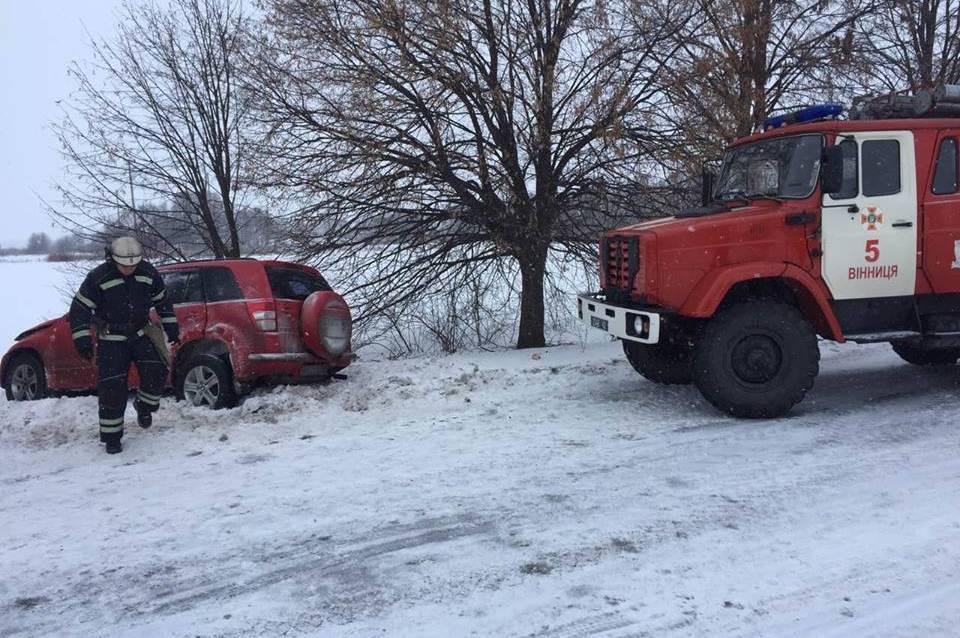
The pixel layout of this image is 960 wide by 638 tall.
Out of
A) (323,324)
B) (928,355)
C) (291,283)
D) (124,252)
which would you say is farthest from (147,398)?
(928,355)

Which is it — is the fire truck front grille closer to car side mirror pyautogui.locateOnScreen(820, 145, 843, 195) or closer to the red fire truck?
the red fire truck

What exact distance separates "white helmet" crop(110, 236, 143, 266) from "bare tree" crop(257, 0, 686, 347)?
3.90 meters

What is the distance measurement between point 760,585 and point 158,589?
282 centimetres

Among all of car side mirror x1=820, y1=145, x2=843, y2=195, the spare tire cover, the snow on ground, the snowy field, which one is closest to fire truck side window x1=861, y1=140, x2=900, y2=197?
car side mirror x1=820, y1=145, x2=843, y2=195

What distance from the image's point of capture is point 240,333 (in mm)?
6734

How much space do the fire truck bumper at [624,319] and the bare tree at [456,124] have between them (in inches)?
129

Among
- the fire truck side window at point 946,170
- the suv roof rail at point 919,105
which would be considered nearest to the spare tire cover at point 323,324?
the suv roof rail at point 919,105

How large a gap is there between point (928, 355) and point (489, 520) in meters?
6.10

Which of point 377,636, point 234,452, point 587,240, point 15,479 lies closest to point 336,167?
point 587,240

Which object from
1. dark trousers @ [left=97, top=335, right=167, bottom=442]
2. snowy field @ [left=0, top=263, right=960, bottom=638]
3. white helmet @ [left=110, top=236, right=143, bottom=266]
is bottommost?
snowy field @ [left=0, top=263, right=960, bottom=638]

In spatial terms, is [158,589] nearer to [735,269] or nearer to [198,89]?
[735,269]

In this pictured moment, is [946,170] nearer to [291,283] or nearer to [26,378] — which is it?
[291,283]

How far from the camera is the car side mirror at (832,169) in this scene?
18.3 ft

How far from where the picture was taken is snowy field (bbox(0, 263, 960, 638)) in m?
2.96
